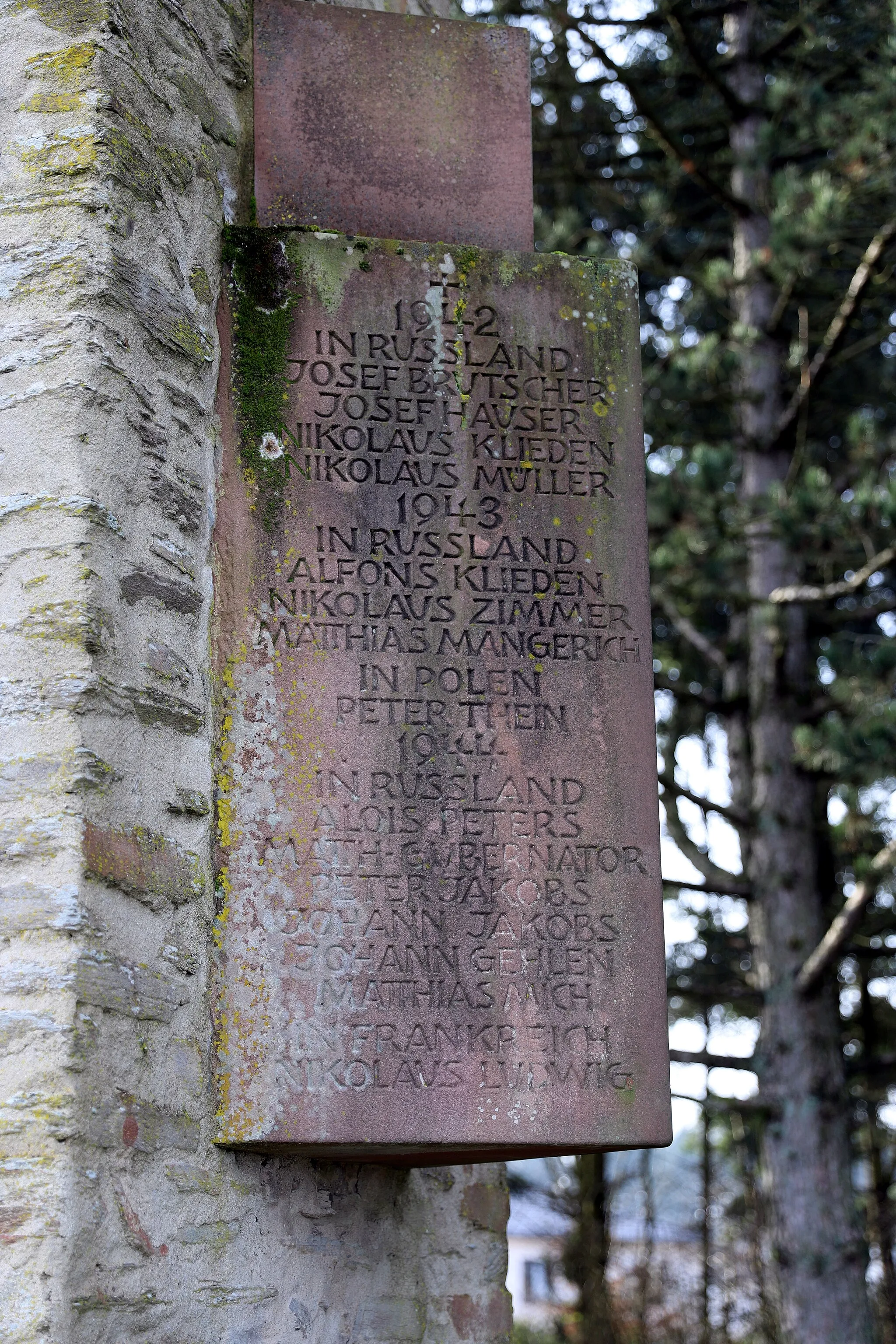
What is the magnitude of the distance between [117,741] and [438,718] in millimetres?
602

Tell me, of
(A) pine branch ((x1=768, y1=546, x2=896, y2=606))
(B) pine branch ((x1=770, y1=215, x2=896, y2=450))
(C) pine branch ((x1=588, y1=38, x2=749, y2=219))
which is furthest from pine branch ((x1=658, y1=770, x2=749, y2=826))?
(C) pine branch ((x1=588, y1=38, x2=749, y2=219))

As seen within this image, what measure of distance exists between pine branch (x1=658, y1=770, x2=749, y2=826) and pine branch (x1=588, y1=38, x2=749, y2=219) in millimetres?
3340

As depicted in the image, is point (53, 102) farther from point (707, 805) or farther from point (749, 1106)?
point (749, 1106)

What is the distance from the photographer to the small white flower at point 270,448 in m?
2.79

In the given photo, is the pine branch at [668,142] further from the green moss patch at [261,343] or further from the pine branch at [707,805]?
the green moss patch at [261,343]

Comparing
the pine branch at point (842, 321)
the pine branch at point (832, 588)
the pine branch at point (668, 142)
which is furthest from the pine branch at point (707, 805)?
the pine branch at point (668, 142)

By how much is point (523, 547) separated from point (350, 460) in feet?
1.21

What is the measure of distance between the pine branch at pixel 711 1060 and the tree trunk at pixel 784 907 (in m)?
0.07

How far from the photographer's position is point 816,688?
827 centimetres

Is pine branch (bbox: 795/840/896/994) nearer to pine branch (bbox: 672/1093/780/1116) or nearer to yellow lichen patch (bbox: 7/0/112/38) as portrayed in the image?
pine branch (bbox: 672/1093/780/1116)

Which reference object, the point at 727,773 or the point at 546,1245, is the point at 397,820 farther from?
the point at 546,1245

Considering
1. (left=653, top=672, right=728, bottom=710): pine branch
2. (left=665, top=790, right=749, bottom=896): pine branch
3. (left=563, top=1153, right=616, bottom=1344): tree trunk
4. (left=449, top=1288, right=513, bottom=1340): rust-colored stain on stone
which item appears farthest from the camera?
(left=563, top=1153, right=616, bottom=1344): tree trunk

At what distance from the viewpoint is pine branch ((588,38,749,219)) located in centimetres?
755

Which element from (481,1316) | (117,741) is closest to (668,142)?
(481,1316)
